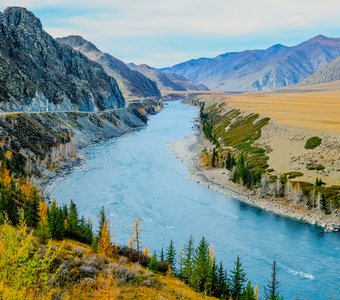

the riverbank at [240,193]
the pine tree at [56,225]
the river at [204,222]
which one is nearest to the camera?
the pine tree at [56,225]

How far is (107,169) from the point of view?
12275cm

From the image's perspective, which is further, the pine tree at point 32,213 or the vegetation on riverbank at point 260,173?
the vegetation on riverbank at point 260,173

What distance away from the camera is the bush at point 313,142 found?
11762 centimetres

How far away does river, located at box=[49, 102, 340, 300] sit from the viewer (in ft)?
196

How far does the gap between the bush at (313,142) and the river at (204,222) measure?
3455 cm

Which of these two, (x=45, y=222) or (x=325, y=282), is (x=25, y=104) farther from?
(x=325, y=282)

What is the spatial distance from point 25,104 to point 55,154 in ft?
138

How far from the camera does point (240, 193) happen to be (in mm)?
100062

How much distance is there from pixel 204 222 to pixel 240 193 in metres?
22.7

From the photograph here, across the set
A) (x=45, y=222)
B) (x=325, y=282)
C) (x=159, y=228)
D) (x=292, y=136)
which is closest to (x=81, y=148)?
(x=292, y=136)

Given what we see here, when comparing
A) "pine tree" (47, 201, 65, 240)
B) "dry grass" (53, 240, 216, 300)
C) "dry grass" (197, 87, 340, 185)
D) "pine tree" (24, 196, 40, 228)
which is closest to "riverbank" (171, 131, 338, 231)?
"dry grass" (197, 87, 340, 185)

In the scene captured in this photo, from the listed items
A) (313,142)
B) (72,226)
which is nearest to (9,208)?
(72,226)

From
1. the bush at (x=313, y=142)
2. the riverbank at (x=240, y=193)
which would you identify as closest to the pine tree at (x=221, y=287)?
the riverbank at (x=240, y=193)

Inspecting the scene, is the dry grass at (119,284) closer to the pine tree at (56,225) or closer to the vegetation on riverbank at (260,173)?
the pine tree at (56,225)
